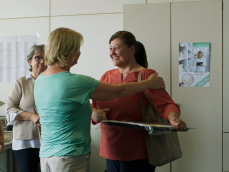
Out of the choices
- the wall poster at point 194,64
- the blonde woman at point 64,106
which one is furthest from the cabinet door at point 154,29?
the blonde woman at point 64,106

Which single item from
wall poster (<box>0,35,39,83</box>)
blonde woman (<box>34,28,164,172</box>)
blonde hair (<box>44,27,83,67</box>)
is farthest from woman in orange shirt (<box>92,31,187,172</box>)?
wall poster (<box>0,35,39,83</box>)

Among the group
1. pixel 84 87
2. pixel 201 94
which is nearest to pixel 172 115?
pixel 84 87

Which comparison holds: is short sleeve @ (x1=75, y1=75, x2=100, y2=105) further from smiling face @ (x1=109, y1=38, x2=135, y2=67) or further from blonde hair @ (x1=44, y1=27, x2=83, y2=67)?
smiling face @ (x1=109, y1=38, x2=135, y2=67)

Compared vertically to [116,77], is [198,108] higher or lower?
lower

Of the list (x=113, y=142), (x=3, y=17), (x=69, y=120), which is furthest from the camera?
(x=3, y=17)

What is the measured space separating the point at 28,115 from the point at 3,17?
1.72 metres

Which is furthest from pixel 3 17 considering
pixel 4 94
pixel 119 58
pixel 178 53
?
pixel 178 53

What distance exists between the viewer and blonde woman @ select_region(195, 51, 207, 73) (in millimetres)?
2129

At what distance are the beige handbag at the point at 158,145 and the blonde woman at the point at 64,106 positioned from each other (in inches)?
15.2

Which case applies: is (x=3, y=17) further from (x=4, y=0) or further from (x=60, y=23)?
(x=60, y=23)

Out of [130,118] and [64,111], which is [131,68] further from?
[64,111]

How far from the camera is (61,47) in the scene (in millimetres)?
1195

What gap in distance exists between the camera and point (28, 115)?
1909mm

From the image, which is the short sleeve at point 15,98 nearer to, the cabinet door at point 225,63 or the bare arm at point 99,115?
the bare arm at point 99,115
